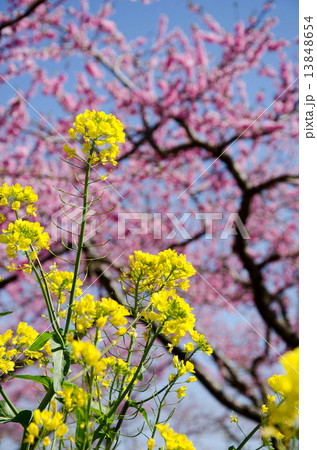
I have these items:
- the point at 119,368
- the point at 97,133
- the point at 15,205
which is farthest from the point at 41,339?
the point at 97,133

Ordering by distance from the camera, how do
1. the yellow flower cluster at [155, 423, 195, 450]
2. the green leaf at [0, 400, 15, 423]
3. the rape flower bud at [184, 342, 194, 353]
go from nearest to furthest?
→ the yellow flower cluster at [155, 423, 195, 450] < the green leaf at [0, 400, 15, 423] < the rape flower bud at [184, 342, 194, 353]

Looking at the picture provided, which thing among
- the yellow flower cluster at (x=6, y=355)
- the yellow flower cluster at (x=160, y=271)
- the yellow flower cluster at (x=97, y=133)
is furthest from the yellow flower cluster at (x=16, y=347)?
the yellow flower cluster at (x=97, y=133)

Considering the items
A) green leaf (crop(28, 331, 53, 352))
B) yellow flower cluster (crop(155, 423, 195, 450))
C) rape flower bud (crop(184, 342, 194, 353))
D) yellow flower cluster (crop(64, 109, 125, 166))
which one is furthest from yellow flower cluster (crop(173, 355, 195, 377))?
yellow flower cluster (crop(64, 109, 125, 166))

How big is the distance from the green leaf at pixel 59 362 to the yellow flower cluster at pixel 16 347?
9 cm

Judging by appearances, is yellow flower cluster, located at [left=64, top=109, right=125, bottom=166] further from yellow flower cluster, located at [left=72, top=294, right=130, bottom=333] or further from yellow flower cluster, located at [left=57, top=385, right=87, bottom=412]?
yellow flower cluster, located at [left=57, top=385, right=87, bottom=412]

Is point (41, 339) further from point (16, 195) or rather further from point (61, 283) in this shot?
point (16, 195)

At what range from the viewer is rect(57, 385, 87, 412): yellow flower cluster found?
2.01 ft

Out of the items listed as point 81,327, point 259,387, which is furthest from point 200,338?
point 259,387

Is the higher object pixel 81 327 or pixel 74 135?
pixel 74 135

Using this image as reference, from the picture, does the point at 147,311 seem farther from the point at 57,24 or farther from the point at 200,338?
the point at 57,24

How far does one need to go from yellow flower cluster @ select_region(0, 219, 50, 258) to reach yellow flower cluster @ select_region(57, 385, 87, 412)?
0.83ft
